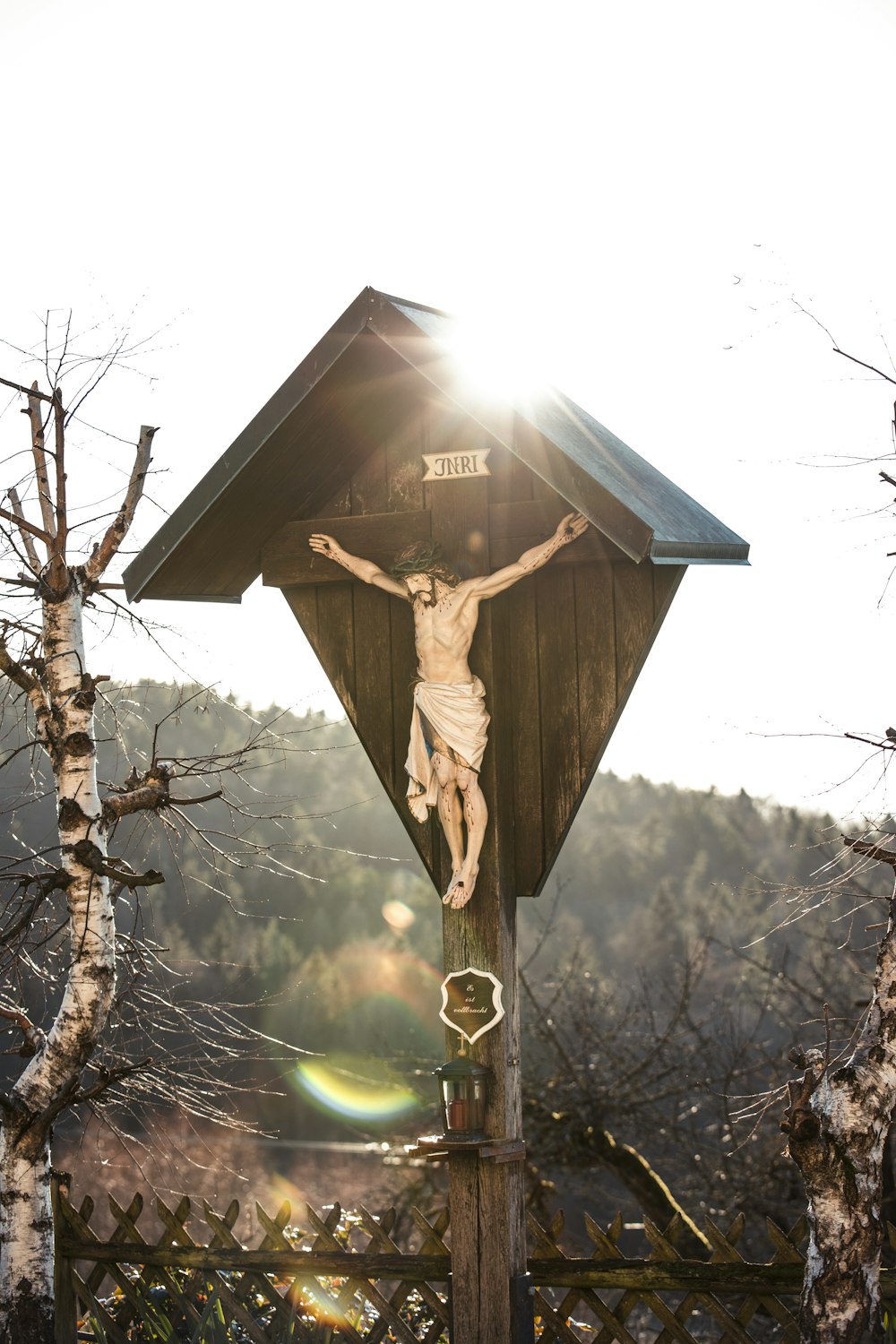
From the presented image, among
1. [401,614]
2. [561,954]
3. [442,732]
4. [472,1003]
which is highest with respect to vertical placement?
[561,954]

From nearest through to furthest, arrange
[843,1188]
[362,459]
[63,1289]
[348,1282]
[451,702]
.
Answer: [843,1188], [451,702], [362,459], [348,1282], [63,1289]

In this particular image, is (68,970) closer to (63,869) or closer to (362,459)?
(63,869)

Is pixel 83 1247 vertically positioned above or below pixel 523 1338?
above

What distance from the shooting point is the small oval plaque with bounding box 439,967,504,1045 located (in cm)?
538

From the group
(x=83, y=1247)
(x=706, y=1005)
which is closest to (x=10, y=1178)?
(x=83, y=1247)

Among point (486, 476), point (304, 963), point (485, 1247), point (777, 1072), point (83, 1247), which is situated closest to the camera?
point (485, 1247)

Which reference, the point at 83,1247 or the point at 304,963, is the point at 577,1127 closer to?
the point at 83,1247

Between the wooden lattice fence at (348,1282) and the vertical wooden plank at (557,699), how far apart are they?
1628 millimetres

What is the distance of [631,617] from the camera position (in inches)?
214

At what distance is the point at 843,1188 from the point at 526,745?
77.4 inches

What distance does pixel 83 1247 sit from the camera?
662 centimetres

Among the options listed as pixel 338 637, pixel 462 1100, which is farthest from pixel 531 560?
pixel 462 1100

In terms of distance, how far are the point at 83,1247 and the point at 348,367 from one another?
411 cm

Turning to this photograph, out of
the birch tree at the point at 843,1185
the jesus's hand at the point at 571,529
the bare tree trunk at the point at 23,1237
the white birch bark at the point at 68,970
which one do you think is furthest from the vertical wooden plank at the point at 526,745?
the bare tree trunk at the point at 23,1237
